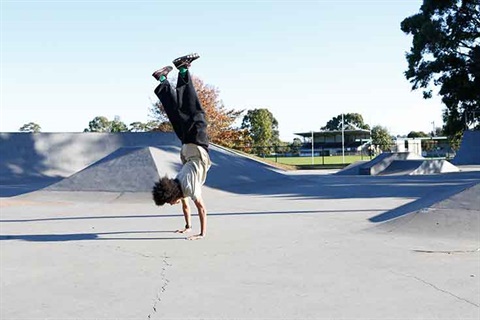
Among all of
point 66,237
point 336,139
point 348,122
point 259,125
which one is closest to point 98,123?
point 259,125

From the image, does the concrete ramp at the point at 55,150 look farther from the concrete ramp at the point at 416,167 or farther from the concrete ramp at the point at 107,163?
the concrete ramp at the point at 416,167

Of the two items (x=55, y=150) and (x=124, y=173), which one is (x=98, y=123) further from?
(x=124, y=173)

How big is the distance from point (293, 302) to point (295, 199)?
25.7ft

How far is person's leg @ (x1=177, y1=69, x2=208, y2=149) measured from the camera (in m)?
6.64

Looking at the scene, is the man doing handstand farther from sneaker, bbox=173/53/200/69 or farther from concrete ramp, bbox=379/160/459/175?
concrete ramp, bbox=379/160/459/175

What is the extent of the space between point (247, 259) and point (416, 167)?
19007mm

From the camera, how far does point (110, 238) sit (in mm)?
7047

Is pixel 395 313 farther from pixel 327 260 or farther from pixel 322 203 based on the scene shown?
pixel 322 203

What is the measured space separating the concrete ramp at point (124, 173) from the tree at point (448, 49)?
2490 cm

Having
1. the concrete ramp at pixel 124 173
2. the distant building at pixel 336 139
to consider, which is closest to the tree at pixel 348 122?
the distant building at pixel 336 139

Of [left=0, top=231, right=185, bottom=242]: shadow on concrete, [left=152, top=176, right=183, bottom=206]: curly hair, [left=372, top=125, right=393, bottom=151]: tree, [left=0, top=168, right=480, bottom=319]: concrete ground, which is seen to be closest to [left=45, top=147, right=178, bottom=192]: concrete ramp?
[left=0, top=168, right=480, bottom=319]: concrete ground

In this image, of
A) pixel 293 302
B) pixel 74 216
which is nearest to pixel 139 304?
pixel 293 302

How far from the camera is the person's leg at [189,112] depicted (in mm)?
6645

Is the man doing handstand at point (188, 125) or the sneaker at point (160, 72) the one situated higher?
the sneaker at point (160, 72)
